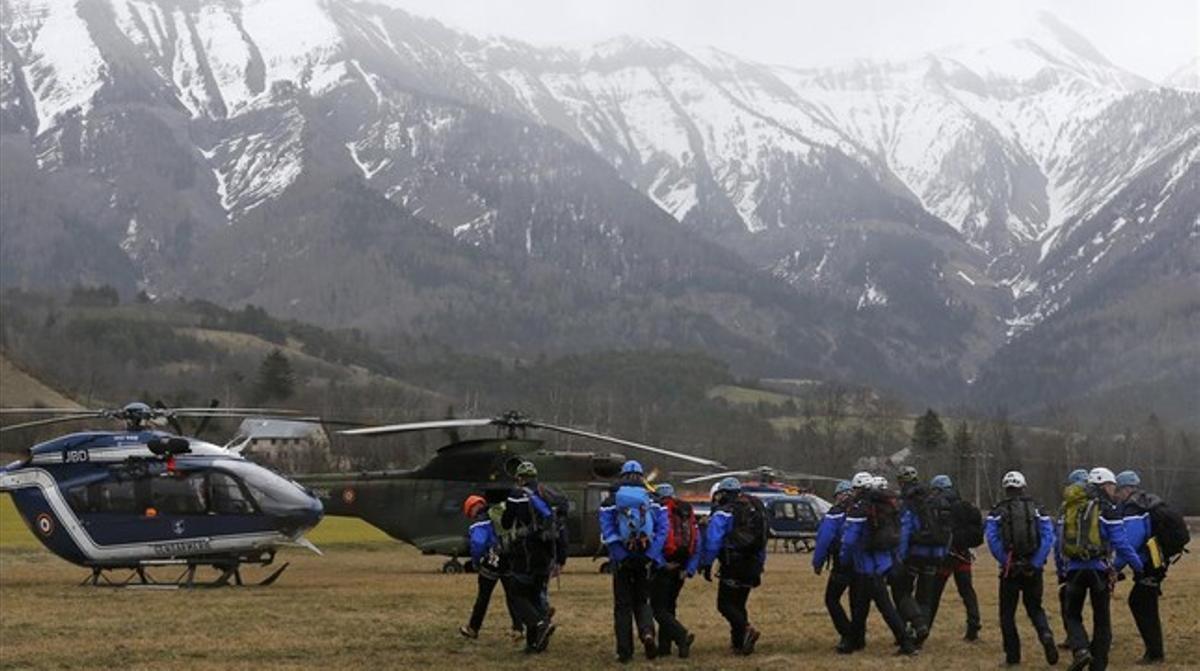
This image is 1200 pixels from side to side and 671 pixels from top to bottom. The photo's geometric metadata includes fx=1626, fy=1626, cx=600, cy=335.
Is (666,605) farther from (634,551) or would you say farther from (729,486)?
(729,486)

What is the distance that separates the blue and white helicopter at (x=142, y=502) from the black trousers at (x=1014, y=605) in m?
16.1

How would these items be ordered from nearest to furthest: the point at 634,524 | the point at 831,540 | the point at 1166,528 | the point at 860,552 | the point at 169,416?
the point at 1166,528 → the point at 634,524 → the point at 860,552 → the point at 831,540 → the point at 169,416

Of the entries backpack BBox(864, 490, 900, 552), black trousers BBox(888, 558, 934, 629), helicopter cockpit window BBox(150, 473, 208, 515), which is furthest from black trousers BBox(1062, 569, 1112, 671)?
helicopter cockpit window BBox(150, 473, 208, 515)

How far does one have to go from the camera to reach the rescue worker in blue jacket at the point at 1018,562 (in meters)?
18.5

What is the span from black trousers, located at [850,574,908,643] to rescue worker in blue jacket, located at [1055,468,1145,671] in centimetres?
234

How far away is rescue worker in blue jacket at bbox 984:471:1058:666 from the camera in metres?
18.5

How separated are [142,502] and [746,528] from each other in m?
14.8

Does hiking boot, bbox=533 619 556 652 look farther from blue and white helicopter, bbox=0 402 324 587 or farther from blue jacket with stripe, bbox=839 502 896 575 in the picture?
blue and white helicopter, bbox=0 402 324 587

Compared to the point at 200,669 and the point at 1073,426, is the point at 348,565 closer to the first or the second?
the point at 200,669

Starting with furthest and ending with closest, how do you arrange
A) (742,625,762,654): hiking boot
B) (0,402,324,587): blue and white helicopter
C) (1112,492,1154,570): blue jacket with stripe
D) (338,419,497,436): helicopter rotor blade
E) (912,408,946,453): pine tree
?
(912,408,946,453): pine tree
(0,402,324,587): blue and white helicopter
(338,419,497,436): helicopter rotor blade
(742,625,762,654): hiking boot
(1112,492,1154,570): blue jacket with stripe

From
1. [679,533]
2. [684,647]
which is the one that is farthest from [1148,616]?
[679,533]

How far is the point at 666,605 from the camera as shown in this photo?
19.3 meters

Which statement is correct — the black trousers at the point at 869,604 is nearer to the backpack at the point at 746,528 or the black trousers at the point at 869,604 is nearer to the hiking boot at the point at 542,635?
the backpack at the point at 746,528

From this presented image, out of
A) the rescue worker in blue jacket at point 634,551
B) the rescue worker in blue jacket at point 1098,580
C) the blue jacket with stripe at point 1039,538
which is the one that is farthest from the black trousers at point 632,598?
the rescue worker in blue jacket at point 1098,580
